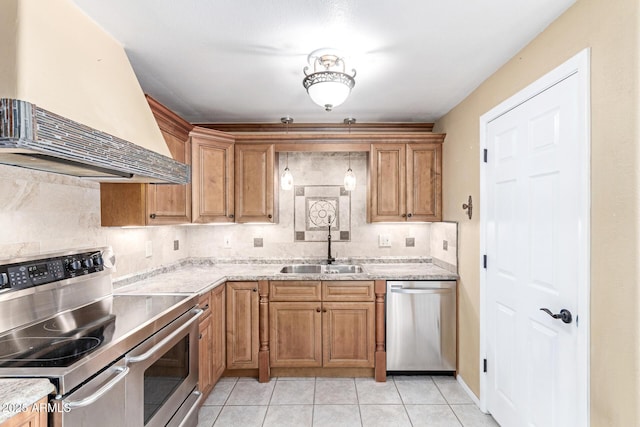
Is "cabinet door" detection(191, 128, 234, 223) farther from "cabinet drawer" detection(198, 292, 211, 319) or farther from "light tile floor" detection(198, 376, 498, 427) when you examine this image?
"light tile floor" detection(198, 376, 498, 427)

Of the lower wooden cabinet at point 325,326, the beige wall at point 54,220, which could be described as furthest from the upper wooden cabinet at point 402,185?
the beige wall at point 54,220

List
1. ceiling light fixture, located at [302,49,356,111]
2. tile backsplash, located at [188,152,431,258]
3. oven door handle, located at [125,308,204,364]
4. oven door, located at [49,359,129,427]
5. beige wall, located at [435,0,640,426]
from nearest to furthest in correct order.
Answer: oven door, located at [49,359,129,427], beige wall, located at [435,0,640,426], oven door handle, located at [125,308,204,364], ceiling light fixture, located at [302,49,356,111], tile backsplash, located at [188,152,431,258]

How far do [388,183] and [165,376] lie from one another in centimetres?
240

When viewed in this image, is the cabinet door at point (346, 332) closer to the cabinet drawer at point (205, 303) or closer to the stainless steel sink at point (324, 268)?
the stainless steel sink at point (324, 268)

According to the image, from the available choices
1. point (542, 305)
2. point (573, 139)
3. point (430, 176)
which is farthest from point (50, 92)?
point (430, 176)

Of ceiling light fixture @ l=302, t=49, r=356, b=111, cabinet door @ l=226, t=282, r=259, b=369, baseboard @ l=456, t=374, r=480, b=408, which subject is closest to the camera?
ceiling light fixture @ l=302, t=49, r=356, b=111

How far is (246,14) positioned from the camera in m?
1.59

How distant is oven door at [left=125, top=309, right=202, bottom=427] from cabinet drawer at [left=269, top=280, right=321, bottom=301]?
79 cm

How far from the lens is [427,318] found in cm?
286

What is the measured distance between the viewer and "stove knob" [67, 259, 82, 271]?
72.3 inches

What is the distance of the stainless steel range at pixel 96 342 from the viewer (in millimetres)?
1178

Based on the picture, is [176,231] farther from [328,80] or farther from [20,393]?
[20,393]

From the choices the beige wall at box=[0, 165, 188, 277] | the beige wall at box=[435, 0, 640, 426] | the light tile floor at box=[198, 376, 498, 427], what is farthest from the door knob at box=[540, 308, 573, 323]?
the beige wall at box=[0, 165, 188, 277]

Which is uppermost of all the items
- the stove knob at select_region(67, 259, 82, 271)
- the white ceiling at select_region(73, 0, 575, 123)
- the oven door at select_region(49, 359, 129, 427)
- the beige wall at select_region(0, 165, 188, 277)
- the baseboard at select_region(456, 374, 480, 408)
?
the white ceiling at select_region(73, 0, 575, 123)
